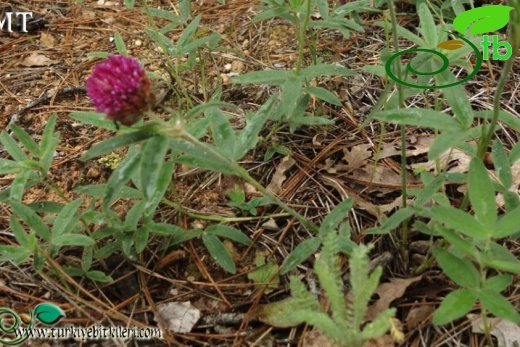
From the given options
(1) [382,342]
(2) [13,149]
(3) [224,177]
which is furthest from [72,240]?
(1) [382,342]

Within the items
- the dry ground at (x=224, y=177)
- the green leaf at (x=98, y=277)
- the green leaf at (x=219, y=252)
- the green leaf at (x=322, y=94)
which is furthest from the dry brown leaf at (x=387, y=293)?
the green leaf at (x=98, y=277)

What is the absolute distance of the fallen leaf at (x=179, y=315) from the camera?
A: 78.5 inches

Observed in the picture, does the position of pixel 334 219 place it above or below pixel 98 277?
above

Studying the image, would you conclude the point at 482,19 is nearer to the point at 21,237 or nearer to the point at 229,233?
the point at 229,233

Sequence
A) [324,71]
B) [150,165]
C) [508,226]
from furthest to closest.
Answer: [324,71]
[508,226]
[150,165]

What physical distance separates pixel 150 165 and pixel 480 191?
941 mm

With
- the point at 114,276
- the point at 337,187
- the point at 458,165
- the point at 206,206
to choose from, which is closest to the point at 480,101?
the point at 458,165

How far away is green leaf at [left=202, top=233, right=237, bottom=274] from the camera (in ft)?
6.79

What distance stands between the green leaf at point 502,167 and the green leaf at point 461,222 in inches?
13.7

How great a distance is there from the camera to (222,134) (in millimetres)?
1937

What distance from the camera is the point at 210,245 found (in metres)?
2.11

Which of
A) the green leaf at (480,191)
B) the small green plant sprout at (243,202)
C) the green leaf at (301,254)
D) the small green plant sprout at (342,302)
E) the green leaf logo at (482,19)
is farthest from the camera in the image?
the green leaf logo at (482,19)

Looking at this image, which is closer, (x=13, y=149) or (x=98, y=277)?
(x=98, y=277)

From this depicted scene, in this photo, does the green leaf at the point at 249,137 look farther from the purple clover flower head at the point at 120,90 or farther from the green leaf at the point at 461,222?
the green leaf at the point at 461,222
